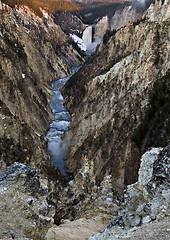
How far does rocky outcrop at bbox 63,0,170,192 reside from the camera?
58.3 feet

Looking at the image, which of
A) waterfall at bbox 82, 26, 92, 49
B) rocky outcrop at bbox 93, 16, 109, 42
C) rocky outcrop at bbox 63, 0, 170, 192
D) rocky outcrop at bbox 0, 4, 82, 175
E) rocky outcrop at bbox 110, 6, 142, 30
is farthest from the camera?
rocky outcrop at bbox 93, 16, 109, 42

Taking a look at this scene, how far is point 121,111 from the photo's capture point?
76.8 feet

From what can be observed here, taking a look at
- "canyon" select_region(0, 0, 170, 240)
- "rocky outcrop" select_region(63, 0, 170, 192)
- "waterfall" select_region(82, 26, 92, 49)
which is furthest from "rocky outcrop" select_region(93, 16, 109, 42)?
"rocky outcrop" select_region(63, 0, 170, 192)

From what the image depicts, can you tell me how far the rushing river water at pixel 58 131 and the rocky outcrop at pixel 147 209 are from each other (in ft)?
66.9

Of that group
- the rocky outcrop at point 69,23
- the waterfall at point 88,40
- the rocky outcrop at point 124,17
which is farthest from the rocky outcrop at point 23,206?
the rocky outcrop at point 69,23

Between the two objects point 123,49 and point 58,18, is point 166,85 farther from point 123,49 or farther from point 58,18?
point 58,18

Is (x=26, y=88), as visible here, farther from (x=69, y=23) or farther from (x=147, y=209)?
(x=69, y=23)

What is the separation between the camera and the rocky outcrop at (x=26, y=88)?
1862cm

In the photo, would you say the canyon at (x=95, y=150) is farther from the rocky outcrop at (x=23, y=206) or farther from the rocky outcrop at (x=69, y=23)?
the rocky outcrop at (x=69, y=23)

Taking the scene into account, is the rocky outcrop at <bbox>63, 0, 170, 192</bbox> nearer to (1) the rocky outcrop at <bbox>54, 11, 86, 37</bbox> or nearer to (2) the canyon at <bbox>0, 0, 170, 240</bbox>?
(2) the canyon at <bbox>0, 0, 170, 240</bbox>

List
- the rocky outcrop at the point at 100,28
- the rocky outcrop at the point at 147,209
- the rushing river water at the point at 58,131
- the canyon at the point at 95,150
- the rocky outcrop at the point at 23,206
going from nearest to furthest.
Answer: the rocky outcrop at the point at 147,209 < the rocky outcrop at the point at 23,206 < the canyon at the point at 95,150 < the rushing river water at the point at 58,131 < the rocky outcrop at the point at 100,28

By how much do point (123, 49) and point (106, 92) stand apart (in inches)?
669

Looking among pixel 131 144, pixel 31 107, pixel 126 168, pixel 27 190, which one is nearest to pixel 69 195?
pixel 126 168

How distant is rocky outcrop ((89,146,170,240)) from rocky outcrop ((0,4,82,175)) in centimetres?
713
